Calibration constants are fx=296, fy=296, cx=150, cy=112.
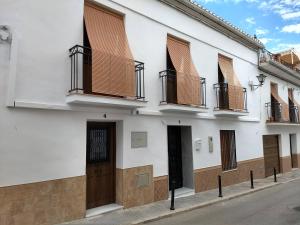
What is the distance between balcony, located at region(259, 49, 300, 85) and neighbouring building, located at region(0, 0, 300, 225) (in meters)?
2.68

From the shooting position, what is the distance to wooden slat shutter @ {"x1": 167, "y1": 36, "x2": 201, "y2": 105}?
1005 cm

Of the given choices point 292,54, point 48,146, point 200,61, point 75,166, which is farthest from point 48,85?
point 292,54

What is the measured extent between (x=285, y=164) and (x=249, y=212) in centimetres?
1098

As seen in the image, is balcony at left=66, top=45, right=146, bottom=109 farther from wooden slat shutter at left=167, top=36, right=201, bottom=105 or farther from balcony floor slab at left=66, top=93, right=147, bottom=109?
wooden slat shutter at left=167, top=36, right=201, bottom=105

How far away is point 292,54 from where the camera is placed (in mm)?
20703

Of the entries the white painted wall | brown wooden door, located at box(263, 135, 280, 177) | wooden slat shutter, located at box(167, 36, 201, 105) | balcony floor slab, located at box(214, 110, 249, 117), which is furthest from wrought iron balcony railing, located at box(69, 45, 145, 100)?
brown wooden door, located at box(263, 135, 280, 177)

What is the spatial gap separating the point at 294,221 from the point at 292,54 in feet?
53.3

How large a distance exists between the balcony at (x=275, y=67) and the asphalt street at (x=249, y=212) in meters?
7.55

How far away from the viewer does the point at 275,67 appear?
661 inches

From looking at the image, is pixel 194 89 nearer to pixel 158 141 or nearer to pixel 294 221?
pixel 158 141

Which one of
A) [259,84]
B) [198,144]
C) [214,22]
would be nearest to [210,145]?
[198,144]

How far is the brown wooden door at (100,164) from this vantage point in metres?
8.09

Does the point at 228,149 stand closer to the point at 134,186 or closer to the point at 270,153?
the point at 270,153

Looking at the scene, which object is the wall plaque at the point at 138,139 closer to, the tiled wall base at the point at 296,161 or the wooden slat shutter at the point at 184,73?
the wooden slat shutter at the point at 184,73
